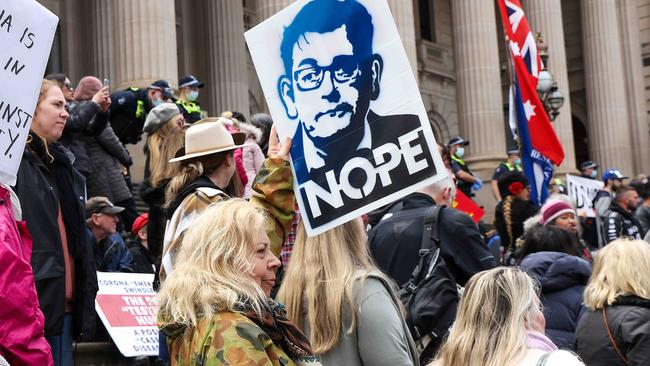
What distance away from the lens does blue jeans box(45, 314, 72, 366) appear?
5.66 meters

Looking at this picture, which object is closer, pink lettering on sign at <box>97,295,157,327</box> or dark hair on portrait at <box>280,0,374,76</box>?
dark hair on portrait at <box>280,0,374,76</box>

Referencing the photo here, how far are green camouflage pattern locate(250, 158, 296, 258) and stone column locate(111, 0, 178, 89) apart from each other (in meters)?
11.1

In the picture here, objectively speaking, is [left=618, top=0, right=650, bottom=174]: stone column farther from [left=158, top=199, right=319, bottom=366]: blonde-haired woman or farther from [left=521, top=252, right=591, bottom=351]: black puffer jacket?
[left=158, top=199, right=319, bottom=366]: blonde-haired woman

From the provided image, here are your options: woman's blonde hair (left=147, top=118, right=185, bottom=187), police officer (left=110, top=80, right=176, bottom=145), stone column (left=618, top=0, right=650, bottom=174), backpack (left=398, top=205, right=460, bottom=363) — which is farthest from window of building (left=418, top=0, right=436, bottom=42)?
backpack (left=398, top=205, right=460, bottom=363)

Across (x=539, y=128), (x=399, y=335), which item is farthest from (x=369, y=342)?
(x=539, y=128)

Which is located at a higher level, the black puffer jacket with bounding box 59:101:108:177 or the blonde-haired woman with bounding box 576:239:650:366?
the black puffer jacket with bounding box 59:101:108:177

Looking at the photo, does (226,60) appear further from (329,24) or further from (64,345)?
(329,24)

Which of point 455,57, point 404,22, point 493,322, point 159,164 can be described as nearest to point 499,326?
point 493,322

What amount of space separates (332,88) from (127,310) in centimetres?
368

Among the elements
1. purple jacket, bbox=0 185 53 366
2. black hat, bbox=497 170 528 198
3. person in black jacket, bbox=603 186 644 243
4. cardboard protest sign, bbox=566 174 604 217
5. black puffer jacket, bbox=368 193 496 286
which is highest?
purple jacket, bbox=0 185 53 366

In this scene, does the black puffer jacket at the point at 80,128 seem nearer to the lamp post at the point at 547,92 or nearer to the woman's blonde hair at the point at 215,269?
the woman's blonde hair at the point at 215,269

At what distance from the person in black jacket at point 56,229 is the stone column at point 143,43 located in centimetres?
1030

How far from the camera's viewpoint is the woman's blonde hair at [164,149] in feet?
20.7

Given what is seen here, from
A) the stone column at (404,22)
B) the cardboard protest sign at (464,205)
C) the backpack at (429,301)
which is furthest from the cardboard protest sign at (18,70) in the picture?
the stone column at (404,22)
